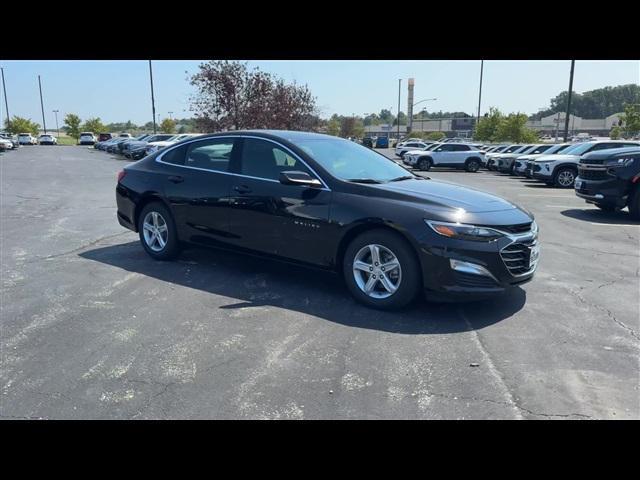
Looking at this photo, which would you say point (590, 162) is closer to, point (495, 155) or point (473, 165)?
point (495, 155)

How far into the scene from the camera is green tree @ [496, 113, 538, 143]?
158 feet

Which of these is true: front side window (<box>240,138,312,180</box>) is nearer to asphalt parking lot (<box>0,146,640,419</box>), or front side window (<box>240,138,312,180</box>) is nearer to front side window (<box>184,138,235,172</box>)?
front side window (<box>184,138,235,172</box>)

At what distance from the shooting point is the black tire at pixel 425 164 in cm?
3023

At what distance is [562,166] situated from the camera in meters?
18.0

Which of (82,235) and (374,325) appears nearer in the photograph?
(374,325)

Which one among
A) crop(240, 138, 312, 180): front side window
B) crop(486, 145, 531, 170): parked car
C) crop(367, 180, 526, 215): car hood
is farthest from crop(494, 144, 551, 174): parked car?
crop(240, 138, 312, 180): front side window

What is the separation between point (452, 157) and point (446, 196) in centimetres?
2617

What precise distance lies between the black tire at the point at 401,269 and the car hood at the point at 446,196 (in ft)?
1.39

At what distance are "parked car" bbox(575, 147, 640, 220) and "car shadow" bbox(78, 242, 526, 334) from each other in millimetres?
6096

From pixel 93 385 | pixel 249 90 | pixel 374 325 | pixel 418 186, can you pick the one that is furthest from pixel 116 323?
pixel 249 90

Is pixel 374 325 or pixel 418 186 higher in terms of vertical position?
pixel 418 186

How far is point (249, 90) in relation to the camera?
26.2m

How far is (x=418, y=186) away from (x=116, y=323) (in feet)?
10.3
